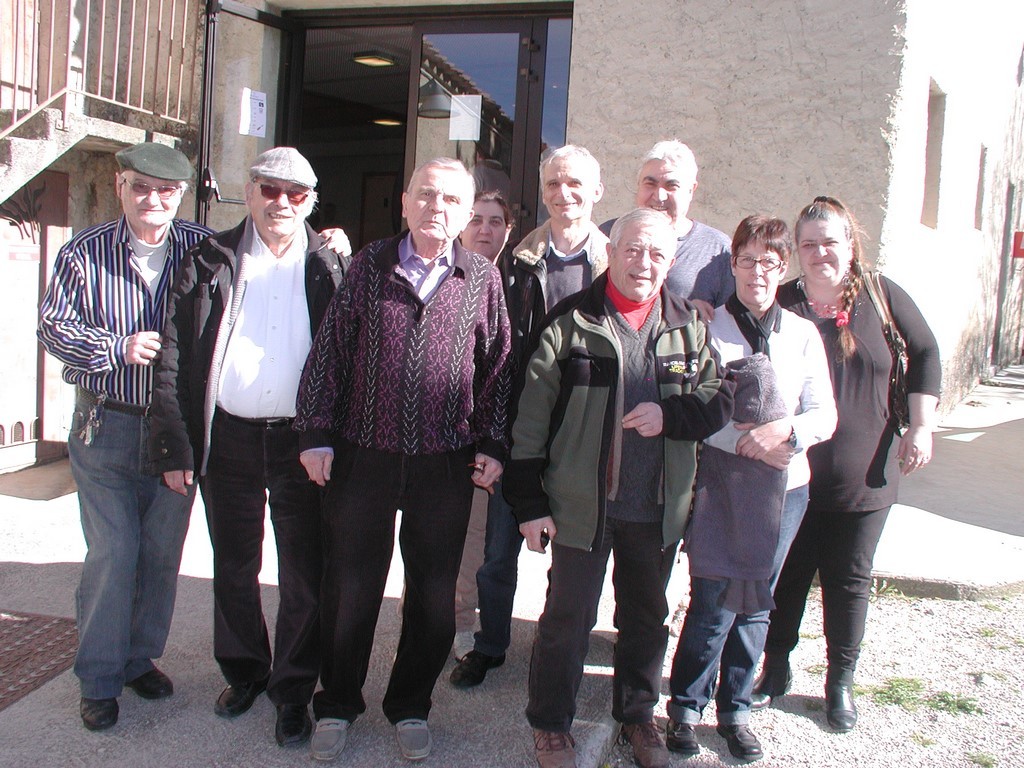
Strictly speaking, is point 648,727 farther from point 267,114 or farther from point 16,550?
point 267,114

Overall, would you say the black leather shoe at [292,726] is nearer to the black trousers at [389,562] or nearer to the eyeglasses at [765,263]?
the black trousers at [389,562]

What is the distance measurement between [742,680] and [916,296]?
171 inches

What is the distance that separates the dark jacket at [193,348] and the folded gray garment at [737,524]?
1.32 metres

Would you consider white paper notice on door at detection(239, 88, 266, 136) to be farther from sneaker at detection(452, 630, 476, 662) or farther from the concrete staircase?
sneaker at detection(452, 630, 476, 662)

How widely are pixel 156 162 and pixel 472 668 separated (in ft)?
6.73

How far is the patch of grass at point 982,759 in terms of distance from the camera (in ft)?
9.95

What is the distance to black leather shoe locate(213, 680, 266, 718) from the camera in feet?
9.86

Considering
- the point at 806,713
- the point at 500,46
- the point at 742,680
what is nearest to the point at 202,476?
the point at 742,680

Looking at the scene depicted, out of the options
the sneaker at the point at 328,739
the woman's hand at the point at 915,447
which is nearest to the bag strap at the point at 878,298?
the woman's hand at the point at 915,447

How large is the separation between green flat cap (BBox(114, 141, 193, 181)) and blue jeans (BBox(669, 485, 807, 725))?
210 centimetres

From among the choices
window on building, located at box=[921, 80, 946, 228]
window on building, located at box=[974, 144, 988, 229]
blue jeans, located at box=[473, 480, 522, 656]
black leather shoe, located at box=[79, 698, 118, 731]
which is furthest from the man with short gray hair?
window on building, located at box=[974, 144, 988, 229]

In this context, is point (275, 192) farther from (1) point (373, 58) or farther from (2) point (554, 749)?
(1) point (373, 58)

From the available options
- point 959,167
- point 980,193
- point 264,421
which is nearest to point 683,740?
point 264,421

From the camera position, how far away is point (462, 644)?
11.6 ft
